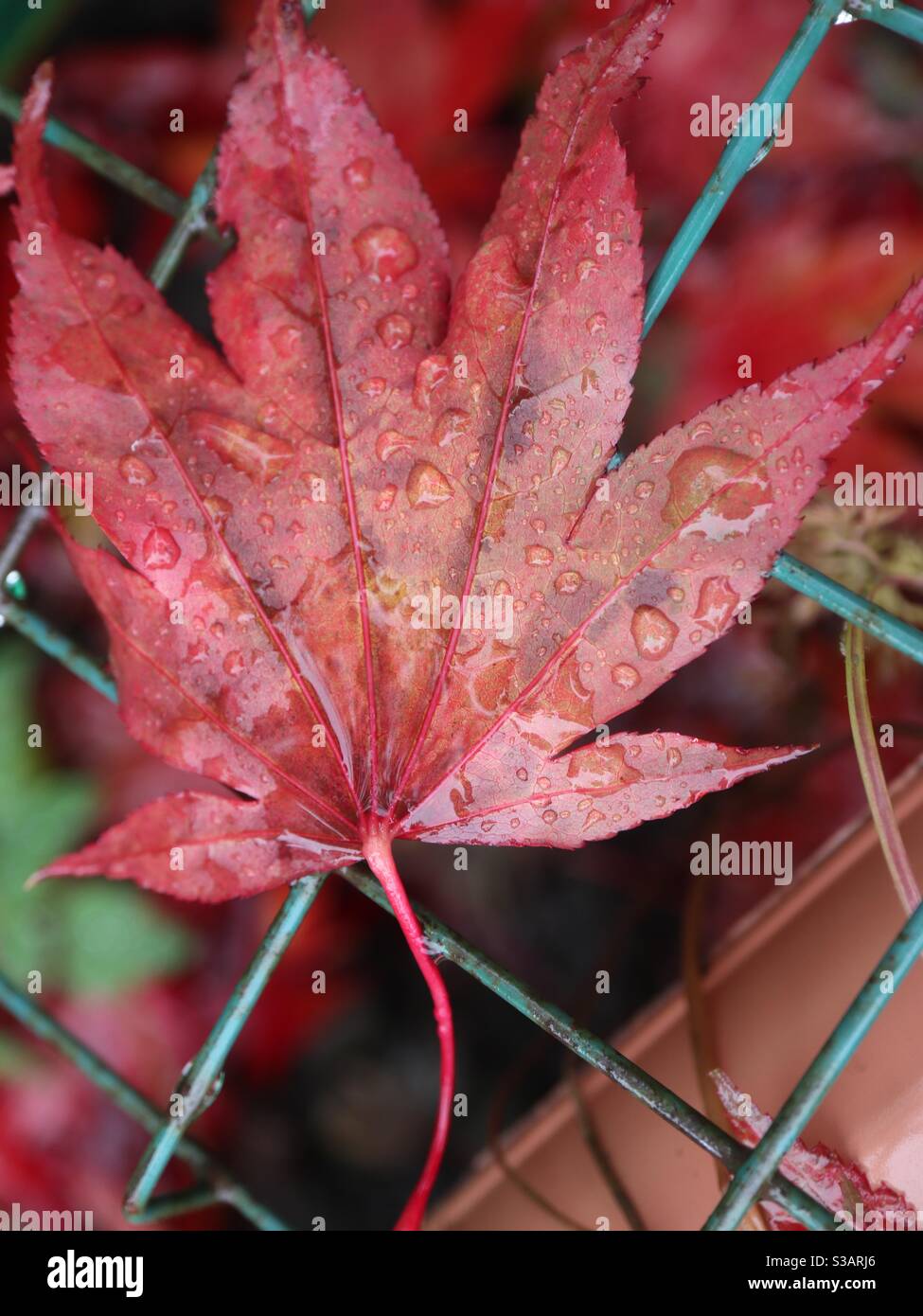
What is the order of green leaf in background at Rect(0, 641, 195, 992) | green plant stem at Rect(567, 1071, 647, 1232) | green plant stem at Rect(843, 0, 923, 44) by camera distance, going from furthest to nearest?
green leaf in background at Rect(0, 641, 195, 992) < green plant stem at Rect(567, 1071, 647, 1232) < green plant stem at Rect(843, 0, 923, 44)

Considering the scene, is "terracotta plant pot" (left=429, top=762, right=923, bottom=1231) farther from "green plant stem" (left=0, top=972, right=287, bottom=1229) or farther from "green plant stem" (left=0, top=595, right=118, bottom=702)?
"green plant stem" (left=0, top=595, right=118, bottom=702)

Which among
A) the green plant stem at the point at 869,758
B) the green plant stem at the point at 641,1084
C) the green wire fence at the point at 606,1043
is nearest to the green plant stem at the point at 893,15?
the green wire fence at the point at 606,1043

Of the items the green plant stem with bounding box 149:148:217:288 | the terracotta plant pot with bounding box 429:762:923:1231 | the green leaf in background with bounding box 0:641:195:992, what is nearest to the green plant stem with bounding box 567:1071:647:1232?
the terracotta plant pot with bounding box 429:762:923:1231

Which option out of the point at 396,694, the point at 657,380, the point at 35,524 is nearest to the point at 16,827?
the point at 35,524

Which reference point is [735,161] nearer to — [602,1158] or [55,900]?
[602,1158]

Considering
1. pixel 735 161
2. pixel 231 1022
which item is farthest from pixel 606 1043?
pixel 735 161

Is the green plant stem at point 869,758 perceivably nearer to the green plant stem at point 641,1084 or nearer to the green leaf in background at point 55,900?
the green plant stem at point 641,1084
